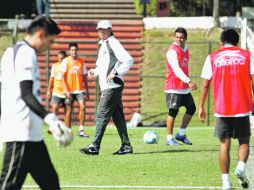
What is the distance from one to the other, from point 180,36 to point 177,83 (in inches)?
34.4

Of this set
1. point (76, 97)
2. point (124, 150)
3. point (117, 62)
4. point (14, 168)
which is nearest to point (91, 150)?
point (124, 150)

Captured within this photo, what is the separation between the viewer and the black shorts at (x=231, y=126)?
10.6 meters

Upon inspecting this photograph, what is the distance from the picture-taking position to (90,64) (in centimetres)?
3316

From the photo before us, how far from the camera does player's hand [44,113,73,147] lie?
7.92m

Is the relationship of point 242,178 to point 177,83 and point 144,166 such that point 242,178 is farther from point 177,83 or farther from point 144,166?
point 177,83

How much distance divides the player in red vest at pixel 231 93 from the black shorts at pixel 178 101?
559 centimetres

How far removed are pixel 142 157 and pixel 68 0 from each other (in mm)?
26051

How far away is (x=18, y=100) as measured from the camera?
26.9 feet

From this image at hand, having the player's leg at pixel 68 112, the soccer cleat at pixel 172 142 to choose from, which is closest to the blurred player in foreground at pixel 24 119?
the soccer cleat at pixel 172 142

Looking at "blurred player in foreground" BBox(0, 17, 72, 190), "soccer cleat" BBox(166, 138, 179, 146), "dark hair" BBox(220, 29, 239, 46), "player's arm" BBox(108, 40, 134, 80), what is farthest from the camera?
"soccer cleat" BBox(166, 138, 179, 146)

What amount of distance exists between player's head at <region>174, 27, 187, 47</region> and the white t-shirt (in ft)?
26.3

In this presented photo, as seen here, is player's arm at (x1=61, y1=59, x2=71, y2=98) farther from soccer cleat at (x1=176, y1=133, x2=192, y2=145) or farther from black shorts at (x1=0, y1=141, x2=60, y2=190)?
black shorts at (x1=0, y1=141, x2=60, y2=190)

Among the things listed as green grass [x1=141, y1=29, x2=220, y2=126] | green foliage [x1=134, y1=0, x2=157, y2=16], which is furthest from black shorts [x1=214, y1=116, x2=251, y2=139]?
green foliage [x1=134, y1=0, x2=157, y2=16]

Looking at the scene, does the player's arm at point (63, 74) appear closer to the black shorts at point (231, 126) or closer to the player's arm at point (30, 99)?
the black shorts at point (231, 126)
